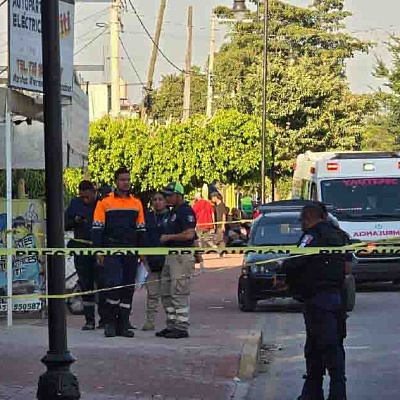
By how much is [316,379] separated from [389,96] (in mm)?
34424

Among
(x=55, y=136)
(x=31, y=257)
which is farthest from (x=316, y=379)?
(x=31, y=257)

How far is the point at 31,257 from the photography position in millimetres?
14266

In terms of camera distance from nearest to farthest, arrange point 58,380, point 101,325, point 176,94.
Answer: point 58,380
point 101,325
point 176,94

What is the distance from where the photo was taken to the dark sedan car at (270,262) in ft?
53.3

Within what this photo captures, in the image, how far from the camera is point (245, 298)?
656 inches

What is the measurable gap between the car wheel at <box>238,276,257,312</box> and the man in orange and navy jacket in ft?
14.3

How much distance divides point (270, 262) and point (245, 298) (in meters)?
1.33

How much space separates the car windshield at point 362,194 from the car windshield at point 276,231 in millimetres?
3113

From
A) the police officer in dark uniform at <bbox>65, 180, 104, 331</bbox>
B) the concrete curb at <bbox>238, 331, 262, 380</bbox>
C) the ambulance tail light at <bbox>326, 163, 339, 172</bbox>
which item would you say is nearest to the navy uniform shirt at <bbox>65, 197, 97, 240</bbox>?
the police officer in dark uniform at <bbox>65, 180, 104, 331</bbox>

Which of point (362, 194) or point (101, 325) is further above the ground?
point (362, 194)

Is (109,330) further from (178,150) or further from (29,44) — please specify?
(178,150)

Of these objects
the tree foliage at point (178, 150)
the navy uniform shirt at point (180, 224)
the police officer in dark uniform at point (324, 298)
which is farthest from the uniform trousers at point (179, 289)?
the tree foliage at point (178, 150)

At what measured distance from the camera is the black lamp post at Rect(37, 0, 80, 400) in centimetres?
764

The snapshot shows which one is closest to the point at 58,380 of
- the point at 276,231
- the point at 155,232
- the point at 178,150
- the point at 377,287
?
the point at 155,232
